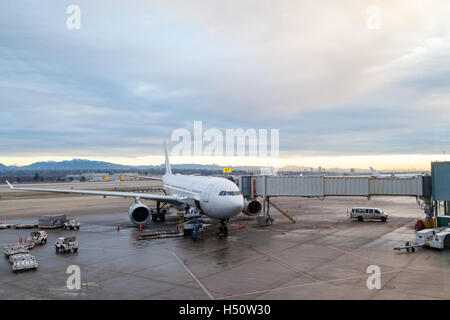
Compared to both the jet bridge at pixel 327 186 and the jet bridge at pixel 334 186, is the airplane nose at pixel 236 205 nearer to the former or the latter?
the jet bridge at pixel 334 186

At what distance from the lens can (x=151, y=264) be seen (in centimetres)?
Answer: 2125

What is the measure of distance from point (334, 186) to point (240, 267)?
2037cm

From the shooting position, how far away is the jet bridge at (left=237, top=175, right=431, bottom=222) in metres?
33.6

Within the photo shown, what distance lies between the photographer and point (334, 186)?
36969 mm

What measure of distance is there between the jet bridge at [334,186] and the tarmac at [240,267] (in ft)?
13.7

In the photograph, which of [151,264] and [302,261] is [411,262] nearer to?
[302,261]

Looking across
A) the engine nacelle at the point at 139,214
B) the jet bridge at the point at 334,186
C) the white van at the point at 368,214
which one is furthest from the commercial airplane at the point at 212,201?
the white van at the point at 368,214

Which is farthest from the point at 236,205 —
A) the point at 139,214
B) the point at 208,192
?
the point at 139,214

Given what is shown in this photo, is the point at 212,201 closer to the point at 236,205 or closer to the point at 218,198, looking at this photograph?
the point at 218,198

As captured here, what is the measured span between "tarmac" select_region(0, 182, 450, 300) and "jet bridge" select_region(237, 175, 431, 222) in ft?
13.7

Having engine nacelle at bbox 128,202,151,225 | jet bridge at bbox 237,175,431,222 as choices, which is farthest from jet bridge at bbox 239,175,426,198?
engine nacelle at bbox 128,202,151,225
